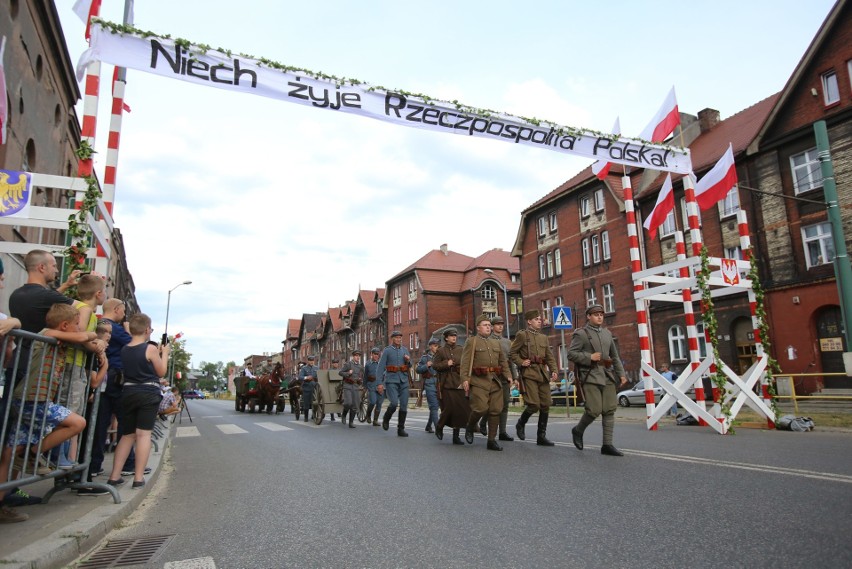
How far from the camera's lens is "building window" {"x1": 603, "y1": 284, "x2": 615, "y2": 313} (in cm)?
3369

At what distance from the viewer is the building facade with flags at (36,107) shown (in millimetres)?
13141

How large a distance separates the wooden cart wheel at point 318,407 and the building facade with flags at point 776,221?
1172cm

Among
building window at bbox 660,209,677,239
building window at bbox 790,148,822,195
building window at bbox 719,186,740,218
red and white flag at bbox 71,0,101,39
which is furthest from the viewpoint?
building window at bbox 660,209,677,239

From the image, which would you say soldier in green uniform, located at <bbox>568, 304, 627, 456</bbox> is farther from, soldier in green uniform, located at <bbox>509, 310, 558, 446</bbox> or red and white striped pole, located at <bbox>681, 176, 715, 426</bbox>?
red and white striped pole, located at <bbox>681, 176, 715, 426</bbox>

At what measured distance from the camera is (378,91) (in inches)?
352

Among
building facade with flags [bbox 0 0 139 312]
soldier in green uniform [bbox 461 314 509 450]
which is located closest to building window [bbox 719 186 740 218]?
soldier in green uniform [bbox 461 314 509 450]

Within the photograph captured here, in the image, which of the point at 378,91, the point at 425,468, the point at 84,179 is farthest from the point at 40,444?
the point at 378,91

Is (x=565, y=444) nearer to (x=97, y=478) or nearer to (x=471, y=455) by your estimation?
(x=471, y=455)

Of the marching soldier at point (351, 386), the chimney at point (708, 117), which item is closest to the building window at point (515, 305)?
the chimney at point (708, 117)

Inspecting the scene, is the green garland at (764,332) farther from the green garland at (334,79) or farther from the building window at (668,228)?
the building window at (668,228)

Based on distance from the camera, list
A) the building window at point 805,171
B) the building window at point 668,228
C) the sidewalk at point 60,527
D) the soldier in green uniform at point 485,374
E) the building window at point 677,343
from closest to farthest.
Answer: the sidewalk at point 60,527, the soldier in green uniform at point 485,374, the building window at point 805,171, the building window at point 677,343, the building window at point 668,228

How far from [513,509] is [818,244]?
77.0ft

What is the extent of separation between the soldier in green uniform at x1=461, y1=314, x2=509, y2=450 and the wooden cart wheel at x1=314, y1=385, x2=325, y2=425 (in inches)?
270

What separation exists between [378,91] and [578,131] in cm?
406
